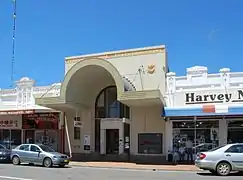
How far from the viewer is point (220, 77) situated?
26375 millimetres

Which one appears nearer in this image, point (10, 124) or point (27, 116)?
point (27, 116)

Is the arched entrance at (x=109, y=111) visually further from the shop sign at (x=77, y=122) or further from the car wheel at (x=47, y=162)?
the car wheel at (x=47, y=162)

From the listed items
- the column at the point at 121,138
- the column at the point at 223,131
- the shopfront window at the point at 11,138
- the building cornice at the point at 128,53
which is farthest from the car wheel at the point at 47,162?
the shopfront window at the point at 11,138

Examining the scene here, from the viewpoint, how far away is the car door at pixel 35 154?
Answer: 2427cm

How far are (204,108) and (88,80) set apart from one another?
9.54 meters

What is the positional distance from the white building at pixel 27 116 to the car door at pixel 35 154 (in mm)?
7296

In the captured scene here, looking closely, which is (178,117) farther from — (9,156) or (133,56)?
(9,156)

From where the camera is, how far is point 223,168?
1891 cm

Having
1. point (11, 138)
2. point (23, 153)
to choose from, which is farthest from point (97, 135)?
point (11, 138)

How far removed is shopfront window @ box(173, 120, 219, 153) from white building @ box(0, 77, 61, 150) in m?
10.1

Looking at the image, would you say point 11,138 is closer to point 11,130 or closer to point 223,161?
point 11,130

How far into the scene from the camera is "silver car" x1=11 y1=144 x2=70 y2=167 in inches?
935

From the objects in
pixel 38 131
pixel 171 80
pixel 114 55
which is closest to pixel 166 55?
pixel 171 80

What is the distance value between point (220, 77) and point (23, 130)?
17.3m
